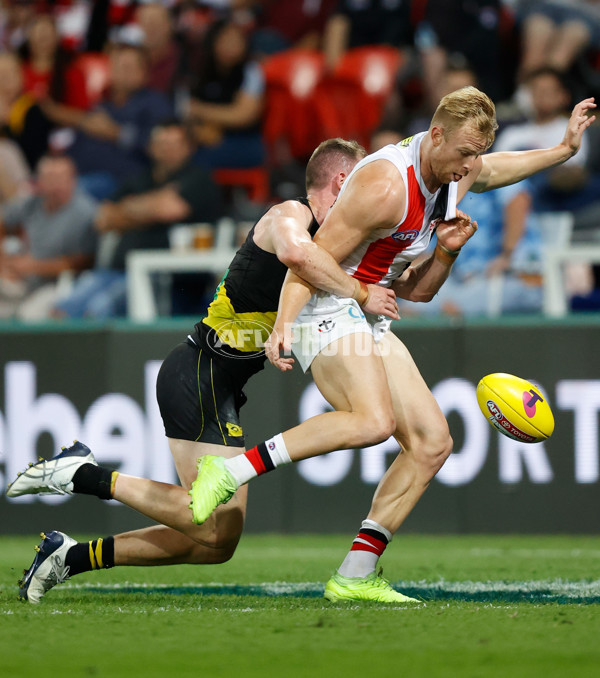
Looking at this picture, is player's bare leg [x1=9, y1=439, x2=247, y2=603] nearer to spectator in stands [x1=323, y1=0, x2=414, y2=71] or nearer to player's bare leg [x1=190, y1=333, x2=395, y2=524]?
player's bare leg [x1=190, y1=333, x2=395, y2=524]

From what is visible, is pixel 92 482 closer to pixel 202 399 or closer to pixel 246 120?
pixel 202 399

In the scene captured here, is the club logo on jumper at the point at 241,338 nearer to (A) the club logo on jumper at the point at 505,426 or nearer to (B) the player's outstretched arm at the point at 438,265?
(B) the player's outstretched arm at the point at 438,265

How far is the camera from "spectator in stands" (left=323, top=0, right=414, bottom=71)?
39.8 feet

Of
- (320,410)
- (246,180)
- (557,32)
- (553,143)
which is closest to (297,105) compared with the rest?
(246,180)

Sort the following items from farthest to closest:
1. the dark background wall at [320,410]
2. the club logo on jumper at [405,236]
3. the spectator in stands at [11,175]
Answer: the spectator in stands at [11,175] < the dark background wall at [320,410] < the club logo on jumper at [405,236]

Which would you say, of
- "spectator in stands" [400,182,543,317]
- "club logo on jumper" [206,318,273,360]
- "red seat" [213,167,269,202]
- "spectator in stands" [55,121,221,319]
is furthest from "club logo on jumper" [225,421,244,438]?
"red seat" [213,167,269,202]

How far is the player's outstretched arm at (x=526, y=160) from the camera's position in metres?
5.73

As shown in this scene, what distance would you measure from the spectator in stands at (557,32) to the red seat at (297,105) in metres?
2.10

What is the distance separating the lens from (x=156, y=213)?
10.8 metres

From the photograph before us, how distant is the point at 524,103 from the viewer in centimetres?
1131

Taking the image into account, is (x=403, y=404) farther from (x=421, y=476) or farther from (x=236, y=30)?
(x=236, y=30)

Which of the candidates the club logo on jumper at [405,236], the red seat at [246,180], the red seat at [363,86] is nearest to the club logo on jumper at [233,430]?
the club logo on jumper at [405,236]

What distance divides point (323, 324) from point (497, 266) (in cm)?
459

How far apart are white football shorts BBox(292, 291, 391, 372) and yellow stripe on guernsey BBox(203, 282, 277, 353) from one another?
0.22 metres
